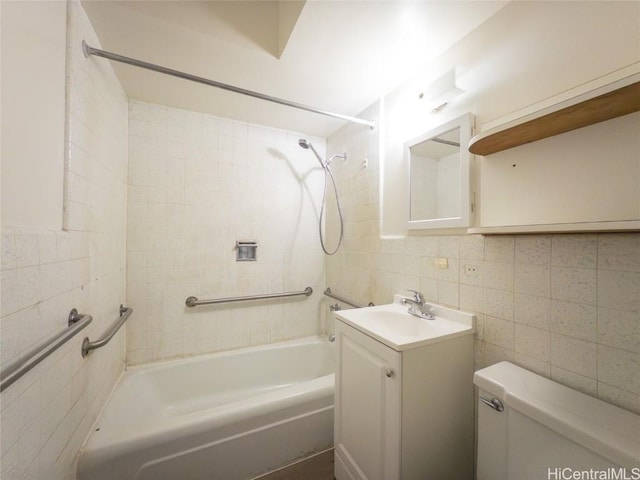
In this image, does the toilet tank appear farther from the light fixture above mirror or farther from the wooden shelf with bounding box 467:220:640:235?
the light fixture above mirror

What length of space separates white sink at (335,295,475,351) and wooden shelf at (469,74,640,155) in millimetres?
760

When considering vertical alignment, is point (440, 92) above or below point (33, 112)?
above

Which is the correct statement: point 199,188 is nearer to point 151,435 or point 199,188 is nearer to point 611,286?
point 151,435

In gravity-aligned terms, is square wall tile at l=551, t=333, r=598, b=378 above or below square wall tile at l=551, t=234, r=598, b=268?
below

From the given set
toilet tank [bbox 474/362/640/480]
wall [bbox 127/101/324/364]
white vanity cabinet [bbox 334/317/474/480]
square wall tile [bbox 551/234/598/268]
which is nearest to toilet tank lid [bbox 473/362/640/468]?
toilet tank [bbox 474/362/640/480]

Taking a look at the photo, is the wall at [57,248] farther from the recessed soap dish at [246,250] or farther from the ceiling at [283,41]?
the recessed soap dish at [246,250]

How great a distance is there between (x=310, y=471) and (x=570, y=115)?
193cm

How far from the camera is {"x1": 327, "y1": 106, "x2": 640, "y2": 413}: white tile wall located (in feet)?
2.38

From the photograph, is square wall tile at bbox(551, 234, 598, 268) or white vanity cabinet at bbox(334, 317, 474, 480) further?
white vanity cabinet at bbox(334, 317, 474, 480)

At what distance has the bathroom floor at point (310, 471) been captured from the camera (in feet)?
4.21

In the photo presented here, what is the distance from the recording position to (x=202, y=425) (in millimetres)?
1157

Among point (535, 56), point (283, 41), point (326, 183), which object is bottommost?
point (326, 183)

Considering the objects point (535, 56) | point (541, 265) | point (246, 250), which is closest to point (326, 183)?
point (246, 250)

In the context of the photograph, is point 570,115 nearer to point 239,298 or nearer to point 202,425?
point 202,425
